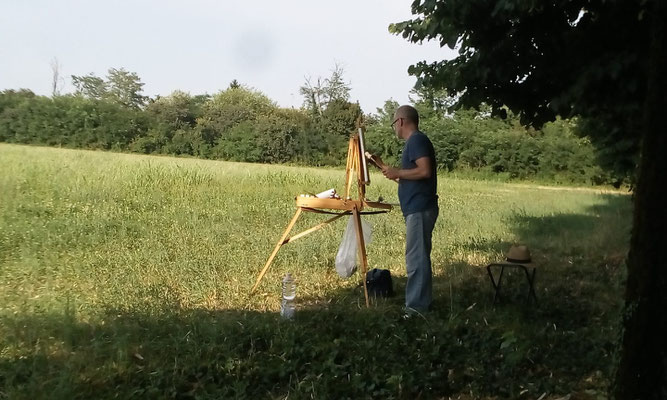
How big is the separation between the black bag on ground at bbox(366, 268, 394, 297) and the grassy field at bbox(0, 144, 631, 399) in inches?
6.8

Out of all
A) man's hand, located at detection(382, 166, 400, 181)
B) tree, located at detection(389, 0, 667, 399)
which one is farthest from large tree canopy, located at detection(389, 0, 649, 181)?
man's hand, located at detection(382, 166, 400, 181)

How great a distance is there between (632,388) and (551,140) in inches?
1194

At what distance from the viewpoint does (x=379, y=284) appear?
224 inches

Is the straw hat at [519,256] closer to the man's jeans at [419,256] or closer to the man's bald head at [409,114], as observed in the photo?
the man's jeans at [419,256]

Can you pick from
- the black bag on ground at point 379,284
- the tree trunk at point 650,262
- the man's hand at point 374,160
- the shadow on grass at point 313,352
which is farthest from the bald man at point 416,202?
the tree trunk at point 650,262

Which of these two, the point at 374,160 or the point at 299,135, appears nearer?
the point at 374,160

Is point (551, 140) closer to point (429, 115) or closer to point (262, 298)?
point (429, 115)

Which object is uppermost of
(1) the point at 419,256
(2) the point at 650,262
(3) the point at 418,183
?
(3) the point at 418,183

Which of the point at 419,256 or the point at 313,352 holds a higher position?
the point at 419,256

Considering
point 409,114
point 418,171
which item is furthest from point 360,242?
point 409,114

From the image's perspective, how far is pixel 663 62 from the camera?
259cm

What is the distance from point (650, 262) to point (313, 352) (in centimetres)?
223

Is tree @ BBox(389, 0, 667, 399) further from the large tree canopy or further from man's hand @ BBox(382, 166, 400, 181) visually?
man's hand @ BBox(382, 166, 400, 181)

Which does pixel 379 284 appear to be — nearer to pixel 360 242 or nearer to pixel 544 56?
pixel 360 242
